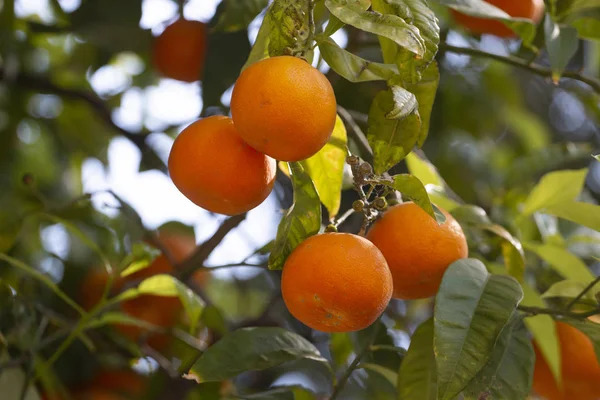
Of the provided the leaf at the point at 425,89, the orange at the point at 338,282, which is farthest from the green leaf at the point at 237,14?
the orange at the point at 338,282

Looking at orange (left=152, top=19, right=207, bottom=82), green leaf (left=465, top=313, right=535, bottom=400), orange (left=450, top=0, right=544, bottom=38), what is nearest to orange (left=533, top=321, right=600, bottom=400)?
green leaf (left=465, top=313, right=535, bottom=400)

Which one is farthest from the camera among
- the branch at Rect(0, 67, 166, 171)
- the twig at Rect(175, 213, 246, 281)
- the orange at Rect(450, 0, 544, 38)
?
the branch at Rect(0, 67, 166, 171)

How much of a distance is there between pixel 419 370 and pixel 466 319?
0.68 feet

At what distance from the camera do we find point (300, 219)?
97 centimetres

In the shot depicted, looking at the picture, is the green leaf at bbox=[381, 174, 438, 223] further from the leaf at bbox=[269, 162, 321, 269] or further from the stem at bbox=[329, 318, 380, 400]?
the stem at bbox=[329, 318, 380, 400]

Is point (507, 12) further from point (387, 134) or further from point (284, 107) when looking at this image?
point (284, 107)

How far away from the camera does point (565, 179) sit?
1433 millimetres

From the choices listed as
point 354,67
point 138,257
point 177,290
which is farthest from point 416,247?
point 138,257

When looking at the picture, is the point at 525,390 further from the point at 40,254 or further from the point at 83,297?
the point at 40,254

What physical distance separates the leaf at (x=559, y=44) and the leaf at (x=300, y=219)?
1.74ft

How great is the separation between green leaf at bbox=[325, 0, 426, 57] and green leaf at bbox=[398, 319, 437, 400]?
462 mm

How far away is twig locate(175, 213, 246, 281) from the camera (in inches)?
52.8

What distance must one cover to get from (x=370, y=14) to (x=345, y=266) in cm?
29

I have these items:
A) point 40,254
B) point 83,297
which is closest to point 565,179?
point 83,297
